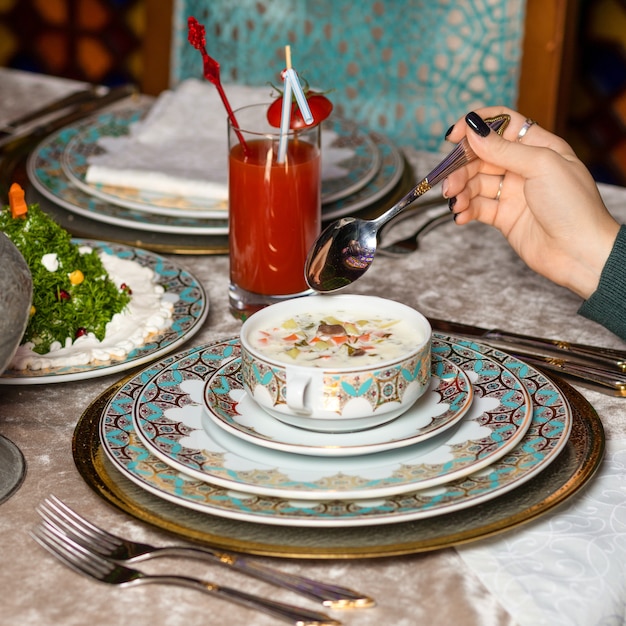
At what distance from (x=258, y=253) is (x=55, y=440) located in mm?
313

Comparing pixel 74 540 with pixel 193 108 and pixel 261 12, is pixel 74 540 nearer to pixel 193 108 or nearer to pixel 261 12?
pixel 193 108

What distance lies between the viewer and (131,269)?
109 cm

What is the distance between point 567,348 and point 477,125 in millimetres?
233

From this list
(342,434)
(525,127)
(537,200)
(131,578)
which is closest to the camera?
(131,578)

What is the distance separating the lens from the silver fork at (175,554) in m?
0.61

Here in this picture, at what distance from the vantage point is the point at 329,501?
2.26ft

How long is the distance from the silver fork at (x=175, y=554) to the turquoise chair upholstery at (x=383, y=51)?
130 centimetres

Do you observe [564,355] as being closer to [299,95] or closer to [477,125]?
[477,125]

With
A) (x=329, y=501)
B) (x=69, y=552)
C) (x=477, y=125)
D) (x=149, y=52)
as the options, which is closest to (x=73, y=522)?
(x=69, y=552)

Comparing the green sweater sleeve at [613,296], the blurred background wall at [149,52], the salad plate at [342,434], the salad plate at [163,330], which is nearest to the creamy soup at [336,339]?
the salad plate at [342,434]

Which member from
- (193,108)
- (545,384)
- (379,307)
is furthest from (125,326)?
(193,108)

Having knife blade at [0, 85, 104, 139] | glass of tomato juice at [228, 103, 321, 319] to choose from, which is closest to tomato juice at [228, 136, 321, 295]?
glass of tomato juice at [228, 103, 321, 319]

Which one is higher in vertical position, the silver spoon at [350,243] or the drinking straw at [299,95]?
the drinking straw at [299,95]

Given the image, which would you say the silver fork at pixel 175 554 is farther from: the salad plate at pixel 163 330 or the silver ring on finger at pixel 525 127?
the silver ring on finger at pixel 525 127
